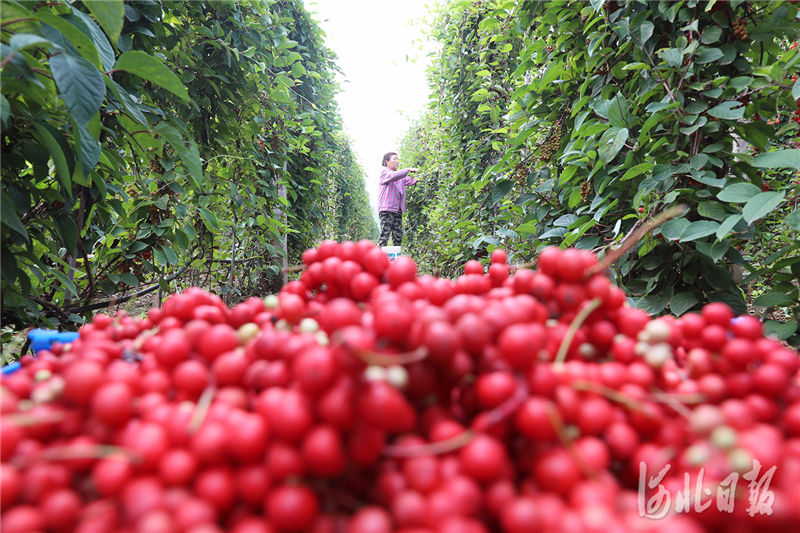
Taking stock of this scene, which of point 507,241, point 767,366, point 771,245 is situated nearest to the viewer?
point 767,366

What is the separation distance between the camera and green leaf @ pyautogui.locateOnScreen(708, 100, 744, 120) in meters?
1.11

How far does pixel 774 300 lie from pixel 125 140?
2.29m

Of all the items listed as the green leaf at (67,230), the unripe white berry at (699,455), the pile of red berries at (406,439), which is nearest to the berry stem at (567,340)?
the pile of red berries at (406,439)

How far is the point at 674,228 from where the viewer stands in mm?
1161

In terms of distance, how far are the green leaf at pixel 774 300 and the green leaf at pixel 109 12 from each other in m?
1.77

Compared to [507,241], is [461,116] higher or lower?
higher

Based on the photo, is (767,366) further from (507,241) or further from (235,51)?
(235,51)

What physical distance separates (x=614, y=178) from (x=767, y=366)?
1212 mm

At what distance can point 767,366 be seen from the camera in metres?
0.42

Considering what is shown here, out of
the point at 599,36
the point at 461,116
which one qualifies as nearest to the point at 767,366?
the point at 599,36

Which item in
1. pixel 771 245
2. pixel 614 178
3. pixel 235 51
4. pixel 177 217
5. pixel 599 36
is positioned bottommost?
pixel 771 245

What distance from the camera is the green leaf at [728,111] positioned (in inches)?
43.7

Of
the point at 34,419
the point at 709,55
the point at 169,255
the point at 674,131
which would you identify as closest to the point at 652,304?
the point at 674,131

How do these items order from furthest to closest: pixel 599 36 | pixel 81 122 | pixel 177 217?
pixel 177 217, pixel 599 36, pixel 81 122
